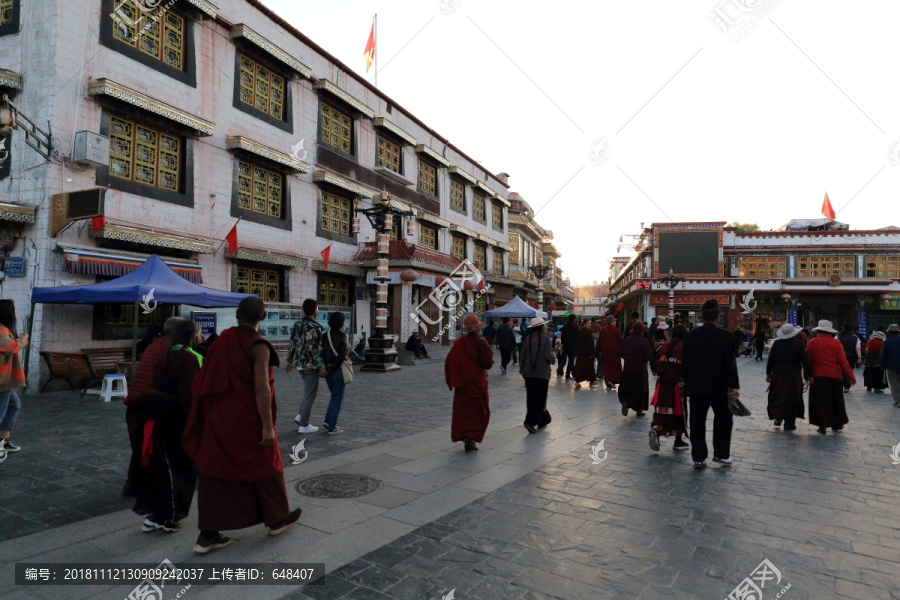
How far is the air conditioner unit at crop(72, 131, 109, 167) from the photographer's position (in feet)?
35.7

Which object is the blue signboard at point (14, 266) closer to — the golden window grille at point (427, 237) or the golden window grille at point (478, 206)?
the golden window grille at point (427, 237)

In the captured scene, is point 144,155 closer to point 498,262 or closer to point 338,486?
point 338,486

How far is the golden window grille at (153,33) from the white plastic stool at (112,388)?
26.5ft

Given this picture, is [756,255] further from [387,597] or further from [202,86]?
[387,597]

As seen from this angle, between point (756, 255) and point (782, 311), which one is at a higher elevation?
point (756, 255)

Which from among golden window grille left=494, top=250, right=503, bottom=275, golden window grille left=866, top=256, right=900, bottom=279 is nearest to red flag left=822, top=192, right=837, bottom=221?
→ golden window grille left=866, top=256, right=900, bottom=279

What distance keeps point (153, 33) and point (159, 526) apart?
13.6 meters

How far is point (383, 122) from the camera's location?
2202cm

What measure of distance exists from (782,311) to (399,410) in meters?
40.9

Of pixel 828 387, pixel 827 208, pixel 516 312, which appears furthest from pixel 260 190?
pixel 827 208

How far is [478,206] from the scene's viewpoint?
3309cm

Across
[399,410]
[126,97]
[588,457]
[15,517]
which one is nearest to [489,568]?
[588,457]

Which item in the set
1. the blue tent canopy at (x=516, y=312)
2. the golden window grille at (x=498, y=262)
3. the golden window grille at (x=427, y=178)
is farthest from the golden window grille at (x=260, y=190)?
the golden window grille at (x=498, y=262)

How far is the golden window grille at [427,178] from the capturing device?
26.3m
